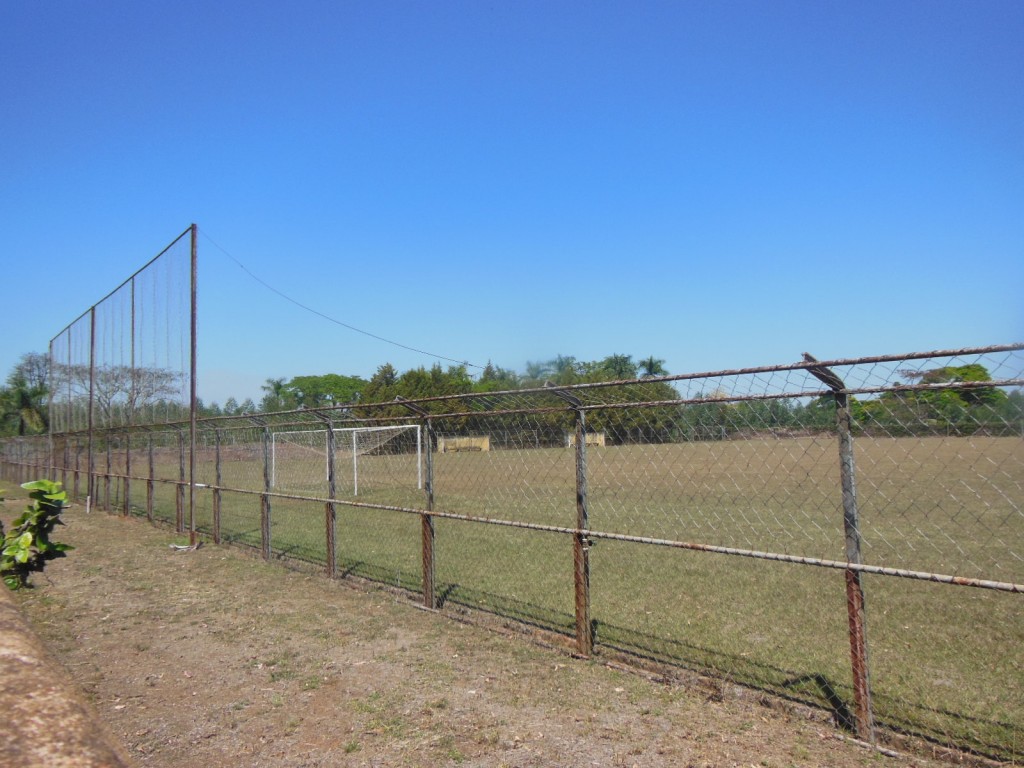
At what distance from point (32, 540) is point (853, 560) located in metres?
7.65

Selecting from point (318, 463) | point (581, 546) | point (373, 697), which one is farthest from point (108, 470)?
point (581, 546)

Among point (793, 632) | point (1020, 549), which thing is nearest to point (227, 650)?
point (793, 632)

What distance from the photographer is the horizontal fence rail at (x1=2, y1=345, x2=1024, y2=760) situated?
3.71 meters

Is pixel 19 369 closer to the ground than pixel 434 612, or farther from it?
farther from it

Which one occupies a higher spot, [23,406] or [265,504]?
[23,406]

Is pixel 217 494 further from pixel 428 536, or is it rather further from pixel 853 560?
pixel 853 560

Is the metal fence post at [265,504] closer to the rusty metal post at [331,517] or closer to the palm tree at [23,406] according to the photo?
the rusty metal post at [331,517]

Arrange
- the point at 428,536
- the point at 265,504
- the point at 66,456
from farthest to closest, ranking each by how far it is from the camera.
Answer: the point at 66,456 < the point at 265,504 < the point at 428,536

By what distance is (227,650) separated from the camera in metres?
5.64

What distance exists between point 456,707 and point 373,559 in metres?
5.26

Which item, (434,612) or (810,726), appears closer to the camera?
(810,726)

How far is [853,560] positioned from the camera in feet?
12.4

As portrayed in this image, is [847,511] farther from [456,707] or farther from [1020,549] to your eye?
[1020,549]

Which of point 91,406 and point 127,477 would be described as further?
point 91,406
